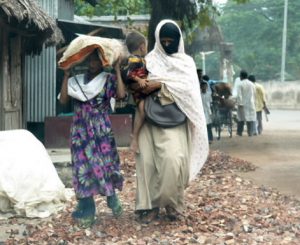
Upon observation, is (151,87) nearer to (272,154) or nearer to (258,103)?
(272,154)

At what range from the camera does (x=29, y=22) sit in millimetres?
9383

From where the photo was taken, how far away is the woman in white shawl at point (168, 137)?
5.90 m

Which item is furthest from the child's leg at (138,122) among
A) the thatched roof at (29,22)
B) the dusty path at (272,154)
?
the thatched roof at (29,22)

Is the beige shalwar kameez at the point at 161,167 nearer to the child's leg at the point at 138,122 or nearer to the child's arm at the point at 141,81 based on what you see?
the child's leg at the point at 138,122

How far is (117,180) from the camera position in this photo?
618 cm

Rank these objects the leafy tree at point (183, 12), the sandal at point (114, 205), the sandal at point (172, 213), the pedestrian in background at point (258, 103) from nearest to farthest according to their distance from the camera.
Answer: the sandal at point (172, 213) → the sandal at point (114, 205) → the leafy tree at point (183, 12) → the pedestrian in background at point (258, 103)

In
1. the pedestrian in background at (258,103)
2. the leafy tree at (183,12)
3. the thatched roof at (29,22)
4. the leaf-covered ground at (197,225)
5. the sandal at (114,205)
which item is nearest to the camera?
the leaf-covered ground at (197,225)

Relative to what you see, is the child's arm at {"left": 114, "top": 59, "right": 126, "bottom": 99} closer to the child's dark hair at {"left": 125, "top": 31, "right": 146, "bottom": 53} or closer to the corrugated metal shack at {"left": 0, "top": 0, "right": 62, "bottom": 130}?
the child's dark hair at {"left": 125, "top": 31, "right": 146, "bottom": 53}

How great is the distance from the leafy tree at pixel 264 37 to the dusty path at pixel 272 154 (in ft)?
112

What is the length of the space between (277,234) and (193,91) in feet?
4.89

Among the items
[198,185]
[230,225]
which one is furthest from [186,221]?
[198,185]

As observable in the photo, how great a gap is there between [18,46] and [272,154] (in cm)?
529

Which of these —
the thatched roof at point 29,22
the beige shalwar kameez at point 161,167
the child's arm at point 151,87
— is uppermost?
the thatched roof at point 29,22

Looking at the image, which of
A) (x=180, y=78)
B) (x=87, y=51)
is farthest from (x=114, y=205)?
(x=87, y=51)
